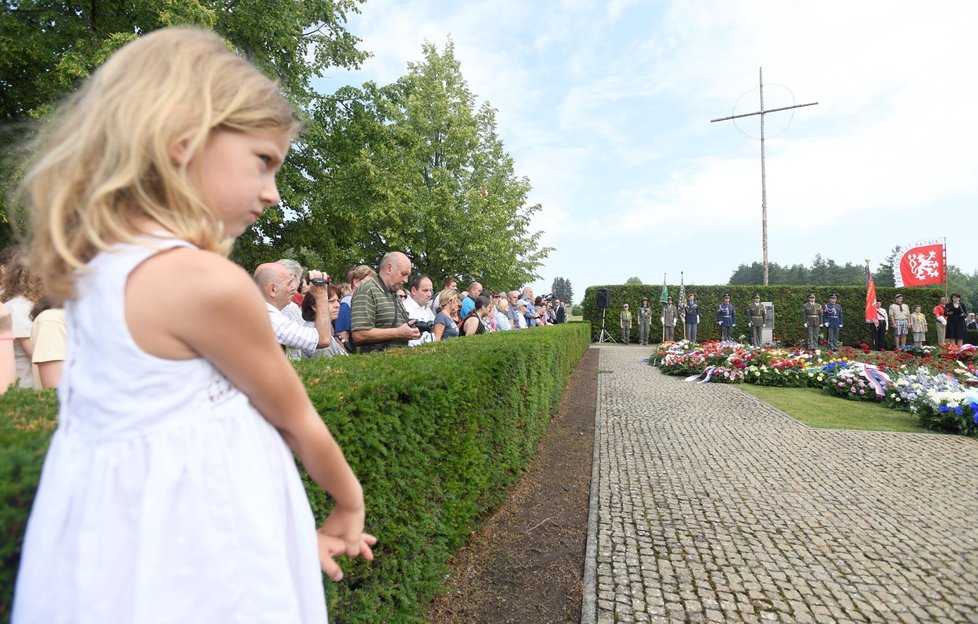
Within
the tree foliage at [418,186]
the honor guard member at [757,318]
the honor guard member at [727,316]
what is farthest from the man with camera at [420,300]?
the honor guard member at [757,318]

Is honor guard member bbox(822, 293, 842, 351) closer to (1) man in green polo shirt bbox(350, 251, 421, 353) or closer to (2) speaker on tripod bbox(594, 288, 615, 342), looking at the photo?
(2) speaker on tripod bbox(594, 288, 615, 342)

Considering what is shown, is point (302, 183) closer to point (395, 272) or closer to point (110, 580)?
point (395, 272)

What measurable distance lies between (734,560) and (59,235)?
4.06 metres

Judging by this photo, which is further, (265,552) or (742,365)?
(742,365)

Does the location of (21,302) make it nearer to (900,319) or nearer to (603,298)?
(603,298)

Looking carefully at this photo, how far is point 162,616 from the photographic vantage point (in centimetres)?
92

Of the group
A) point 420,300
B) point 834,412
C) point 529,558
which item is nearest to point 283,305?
point 529,558

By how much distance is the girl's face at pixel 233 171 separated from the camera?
102 centimetres

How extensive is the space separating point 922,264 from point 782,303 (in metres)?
5.68

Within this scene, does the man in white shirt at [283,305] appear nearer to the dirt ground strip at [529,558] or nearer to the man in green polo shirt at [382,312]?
the man in green polo shirt at [382,312]

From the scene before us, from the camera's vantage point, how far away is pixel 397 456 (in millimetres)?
2646

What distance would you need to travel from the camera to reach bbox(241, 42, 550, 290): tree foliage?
17.5 meters

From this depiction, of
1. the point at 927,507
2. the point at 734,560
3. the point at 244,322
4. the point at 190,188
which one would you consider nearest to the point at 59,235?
the point at 190,188

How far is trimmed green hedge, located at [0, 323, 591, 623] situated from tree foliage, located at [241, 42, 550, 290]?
13831 millimetres
